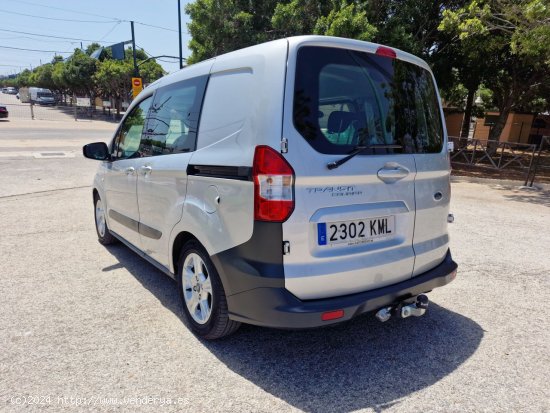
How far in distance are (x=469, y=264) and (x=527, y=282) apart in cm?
61

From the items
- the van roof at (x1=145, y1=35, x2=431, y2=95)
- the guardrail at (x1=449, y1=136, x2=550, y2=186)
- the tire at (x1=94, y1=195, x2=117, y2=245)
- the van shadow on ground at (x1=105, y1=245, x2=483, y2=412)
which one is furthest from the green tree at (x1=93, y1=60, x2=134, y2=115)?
the van shadow on ground at (x1=105, y1=245, x2=483, y2=412)

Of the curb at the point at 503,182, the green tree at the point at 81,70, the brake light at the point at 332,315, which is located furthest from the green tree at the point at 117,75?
the brake light at the point at 332,315

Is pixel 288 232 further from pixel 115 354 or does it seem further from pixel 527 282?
pixel 527 282

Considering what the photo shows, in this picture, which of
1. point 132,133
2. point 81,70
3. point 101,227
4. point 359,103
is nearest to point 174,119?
point 132,133

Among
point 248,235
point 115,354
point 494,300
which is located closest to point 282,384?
point 248,235

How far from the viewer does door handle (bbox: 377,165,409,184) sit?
2553 mm

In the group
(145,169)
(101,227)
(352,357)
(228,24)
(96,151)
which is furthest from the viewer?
(228,24)

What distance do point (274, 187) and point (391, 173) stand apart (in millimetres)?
816

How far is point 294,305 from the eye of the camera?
7.55ft

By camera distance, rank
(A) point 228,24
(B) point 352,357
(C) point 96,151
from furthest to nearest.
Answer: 1. (A) point 228,24
2. (C) point 96,151
3. (B) point 352,357

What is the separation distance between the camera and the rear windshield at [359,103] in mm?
2375

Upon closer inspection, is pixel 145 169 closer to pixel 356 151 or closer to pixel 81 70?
pixel 356 151

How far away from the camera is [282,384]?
252 centimetres

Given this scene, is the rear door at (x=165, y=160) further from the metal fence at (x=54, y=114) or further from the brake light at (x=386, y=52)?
the metal fence at (x=54, y=114)
